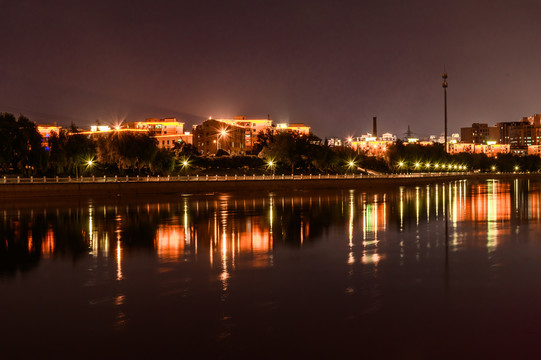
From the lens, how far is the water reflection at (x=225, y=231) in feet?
53.2

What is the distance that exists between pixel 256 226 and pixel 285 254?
761 centimetres

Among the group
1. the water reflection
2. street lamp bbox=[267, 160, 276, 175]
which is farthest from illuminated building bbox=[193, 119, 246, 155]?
the water reflection

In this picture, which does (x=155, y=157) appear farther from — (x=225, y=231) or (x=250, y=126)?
(x=250, y=126)

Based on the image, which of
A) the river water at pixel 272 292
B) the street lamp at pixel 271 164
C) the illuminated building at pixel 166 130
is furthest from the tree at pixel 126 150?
the illuminated building at pixel 166 130

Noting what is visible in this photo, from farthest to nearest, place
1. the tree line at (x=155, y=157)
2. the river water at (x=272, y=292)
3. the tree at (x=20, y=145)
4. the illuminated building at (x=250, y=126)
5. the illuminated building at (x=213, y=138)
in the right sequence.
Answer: the illuminated building at (x=250, y=126)
the illuminated building at (x=213, y=138)
the tree line at (x=155, y=157)
the tree at (x=20, y=145)
the river water at (x=272, y=292)

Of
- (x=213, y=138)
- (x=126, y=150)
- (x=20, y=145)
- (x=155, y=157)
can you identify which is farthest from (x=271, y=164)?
(x=20, y=145)

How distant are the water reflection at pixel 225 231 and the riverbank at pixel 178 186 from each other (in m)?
10.9

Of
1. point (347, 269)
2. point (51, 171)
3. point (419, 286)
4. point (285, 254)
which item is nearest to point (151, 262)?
point (285, 254)

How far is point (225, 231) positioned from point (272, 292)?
412 inches

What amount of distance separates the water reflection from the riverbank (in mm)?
10912

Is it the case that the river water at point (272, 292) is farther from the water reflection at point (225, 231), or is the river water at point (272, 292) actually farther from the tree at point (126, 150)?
the tree at point (126, 150)

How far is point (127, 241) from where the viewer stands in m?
19.5

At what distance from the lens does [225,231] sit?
21844mm

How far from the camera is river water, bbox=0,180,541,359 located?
841 centimetres
